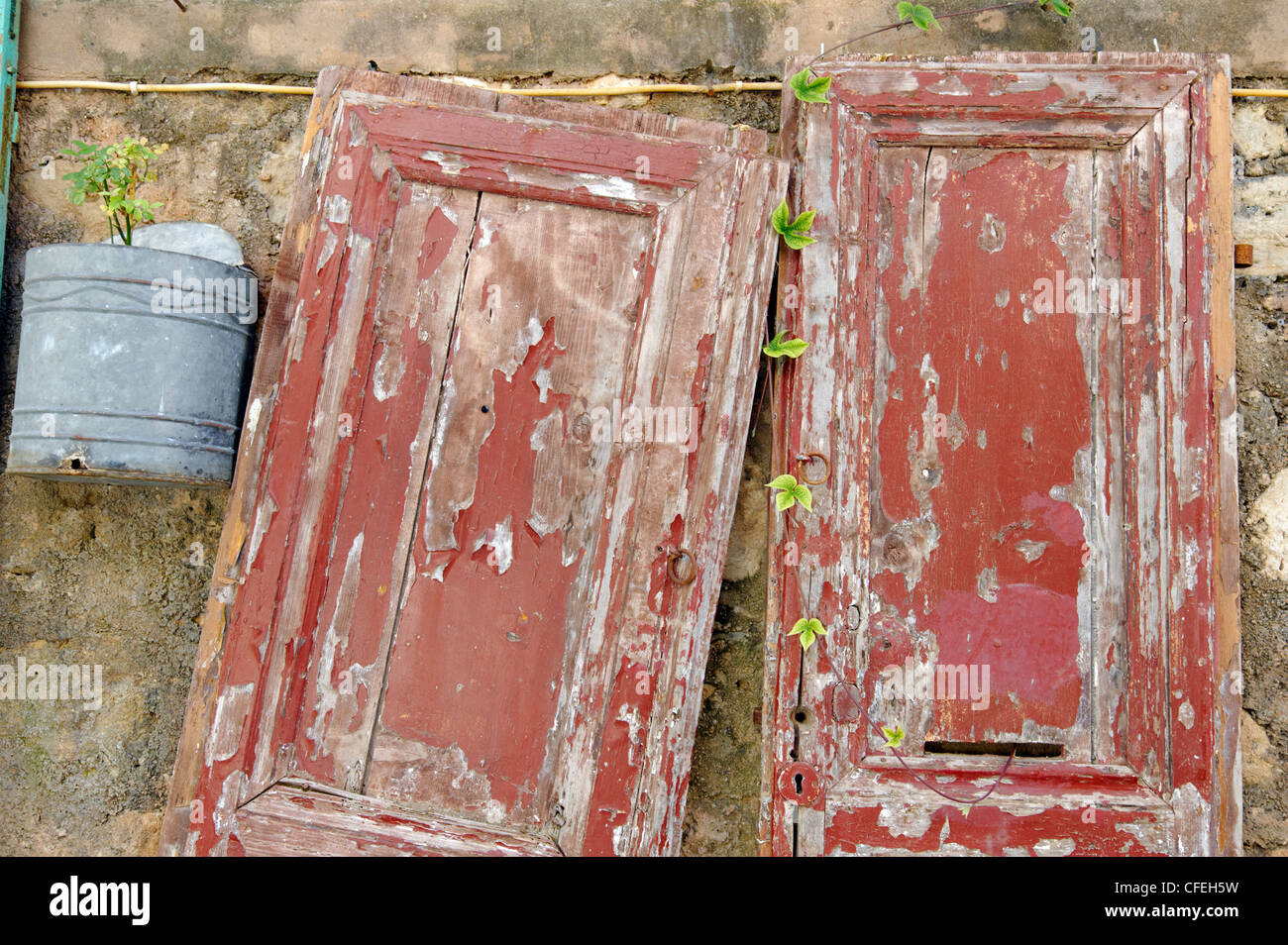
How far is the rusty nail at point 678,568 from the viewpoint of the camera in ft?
5.78

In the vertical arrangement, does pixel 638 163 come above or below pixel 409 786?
above

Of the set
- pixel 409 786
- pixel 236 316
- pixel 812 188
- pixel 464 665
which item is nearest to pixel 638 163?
pixel 812 188

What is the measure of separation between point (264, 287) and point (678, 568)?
1.22 metres

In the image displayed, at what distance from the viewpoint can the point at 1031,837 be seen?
5.90 ft

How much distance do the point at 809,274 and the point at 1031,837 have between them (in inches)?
51.2

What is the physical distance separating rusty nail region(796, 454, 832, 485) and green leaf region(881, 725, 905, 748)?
56 centimetres

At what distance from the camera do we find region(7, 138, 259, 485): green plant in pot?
67.2 inches

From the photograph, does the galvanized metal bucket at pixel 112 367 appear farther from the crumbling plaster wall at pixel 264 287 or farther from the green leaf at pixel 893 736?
the green leaf at pixel 893 736

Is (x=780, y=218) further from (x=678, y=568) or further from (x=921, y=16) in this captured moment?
(x=678, y=568)

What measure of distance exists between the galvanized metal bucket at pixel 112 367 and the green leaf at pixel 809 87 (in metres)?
1.33

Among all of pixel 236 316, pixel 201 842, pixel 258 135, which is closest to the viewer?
pixel 201 842

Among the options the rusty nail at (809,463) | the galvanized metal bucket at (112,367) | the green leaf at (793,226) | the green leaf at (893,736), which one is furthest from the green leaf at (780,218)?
the galvanized metal bucket at (112,367)

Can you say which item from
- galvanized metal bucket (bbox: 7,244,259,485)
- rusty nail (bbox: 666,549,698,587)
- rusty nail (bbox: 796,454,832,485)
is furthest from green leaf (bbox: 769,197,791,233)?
galvanized metal bucket (bbox: 7,244,259,485)

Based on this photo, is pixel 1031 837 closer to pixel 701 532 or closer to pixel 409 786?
pixel 701 532
